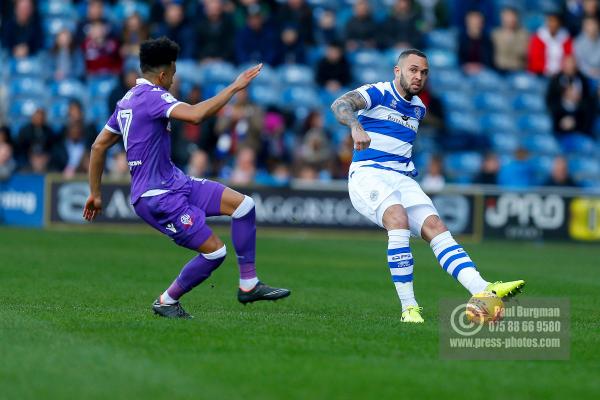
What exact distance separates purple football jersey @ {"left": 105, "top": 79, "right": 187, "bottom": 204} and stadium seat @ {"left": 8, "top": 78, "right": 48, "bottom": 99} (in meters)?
15.2

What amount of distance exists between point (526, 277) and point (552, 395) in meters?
9.17

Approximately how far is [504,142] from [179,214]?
17.2 metres

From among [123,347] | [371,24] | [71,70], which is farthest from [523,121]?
[123,347]

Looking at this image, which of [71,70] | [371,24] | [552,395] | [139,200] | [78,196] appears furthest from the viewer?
[371,24]

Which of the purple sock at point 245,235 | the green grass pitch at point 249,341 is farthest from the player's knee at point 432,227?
the purple sock at point 245,235

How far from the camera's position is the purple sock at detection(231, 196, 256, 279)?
9.70 m

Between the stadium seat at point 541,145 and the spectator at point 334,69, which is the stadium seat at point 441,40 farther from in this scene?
the spectator at point 334,69

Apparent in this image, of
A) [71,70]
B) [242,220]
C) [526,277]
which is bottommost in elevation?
[526,277]

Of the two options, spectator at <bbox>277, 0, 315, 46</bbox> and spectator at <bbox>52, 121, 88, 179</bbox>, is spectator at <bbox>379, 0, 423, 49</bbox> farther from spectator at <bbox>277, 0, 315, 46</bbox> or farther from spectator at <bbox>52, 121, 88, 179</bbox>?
spectator at <bbox>52, 121, 88, 179</bbox>

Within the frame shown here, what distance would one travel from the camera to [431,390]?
21.5 ft

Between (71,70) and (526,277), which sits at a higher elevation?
(71,70)

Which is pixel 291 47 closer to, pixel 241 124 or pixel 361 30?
pixel 361 30

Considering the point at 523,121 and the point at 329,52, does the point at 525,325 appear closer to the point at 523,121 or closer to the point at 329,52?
the point at 329,52

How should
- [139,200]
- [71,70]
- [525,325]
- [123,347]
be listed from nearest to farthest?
[123,347] → [525,325] → [139,200] → [71,70]
